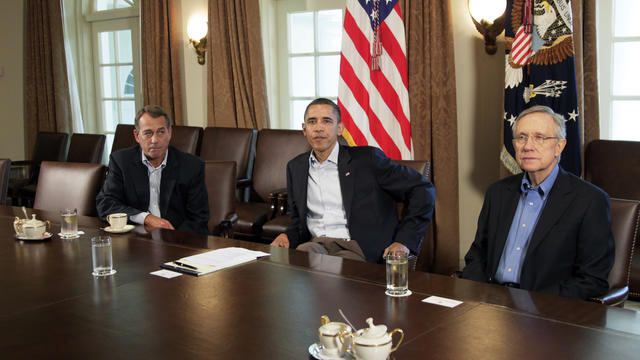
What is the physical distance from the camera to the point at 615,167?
344cm

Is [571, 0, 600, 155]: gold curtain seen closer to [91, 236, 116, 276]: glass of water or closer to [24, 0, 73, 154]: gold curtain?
[91, 236, 116, 276]: glass of water

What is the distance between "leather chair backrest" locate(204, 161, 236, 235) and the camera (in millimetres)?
3230

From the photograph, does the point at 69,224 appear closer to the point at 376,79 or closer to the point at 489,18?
the point at 376,79

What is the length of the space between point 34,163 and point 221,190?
3.56 m

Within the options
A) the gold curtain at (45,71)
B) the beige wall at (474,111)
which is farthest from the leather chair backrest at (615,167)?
the gold curtain at (45,71)

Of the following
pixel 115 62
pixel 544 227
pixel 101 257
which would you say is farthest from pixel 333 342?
pixel 115 62

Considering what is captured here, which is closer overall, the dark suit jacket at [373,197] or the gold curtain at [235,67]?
the dark suit jacket at [373,197]

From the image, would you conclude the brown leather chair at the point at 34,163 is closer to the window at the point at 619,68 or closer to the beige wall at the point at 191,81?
the beige wall at the point at 191,81

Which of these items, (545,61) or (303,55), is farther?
(303,55)

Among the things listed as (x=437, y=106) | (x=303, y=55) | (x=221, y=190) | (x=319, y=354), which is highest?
(x=303, y=55)

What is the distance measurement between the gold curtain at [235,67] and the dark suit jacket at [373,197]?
2.49m

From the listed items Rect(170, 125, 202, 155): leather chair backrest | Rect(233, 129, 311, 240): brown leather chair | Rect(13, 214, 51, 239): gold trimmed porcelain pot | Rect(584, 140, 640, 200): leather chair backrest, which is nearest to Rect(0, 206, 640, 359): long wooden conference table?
Rect(13, 214, 51, 239): gold trimmed porcelain pot

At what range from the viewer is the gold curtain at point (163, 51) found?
580 cm

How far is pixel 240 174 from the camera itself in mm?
4832
